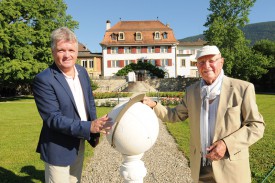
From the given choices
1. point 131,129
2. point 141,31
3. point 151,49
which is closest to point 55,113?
point 131,129

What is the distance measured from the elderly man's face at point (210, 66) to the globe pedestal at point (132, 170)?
1112 mm

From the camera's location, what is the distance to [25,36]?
2714 cm

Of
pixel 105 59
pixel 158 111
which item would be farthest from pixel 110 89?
pixel 158 111

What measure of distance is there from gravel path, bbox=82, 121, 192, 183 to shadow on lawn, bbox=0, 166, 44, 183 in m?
0.93

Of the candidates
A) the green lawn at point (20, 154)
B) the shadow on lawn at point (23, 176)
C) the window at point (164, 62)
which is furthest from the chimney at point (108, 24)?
the shadow on lawn at point (23, 176)

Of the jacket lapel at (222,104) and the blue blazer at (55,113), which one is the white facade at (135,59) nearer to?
the blue blazer at (55,113)

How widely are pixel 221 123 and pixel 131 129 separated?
1084mm

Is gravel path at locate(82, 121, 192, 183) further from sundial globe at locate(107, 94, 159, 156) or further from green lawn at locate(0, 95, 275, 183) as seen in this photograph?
sundial globe at locate(107, 94, 159, 156)

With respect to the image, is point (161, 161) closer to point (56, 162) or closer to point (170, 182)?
point (170, 182)

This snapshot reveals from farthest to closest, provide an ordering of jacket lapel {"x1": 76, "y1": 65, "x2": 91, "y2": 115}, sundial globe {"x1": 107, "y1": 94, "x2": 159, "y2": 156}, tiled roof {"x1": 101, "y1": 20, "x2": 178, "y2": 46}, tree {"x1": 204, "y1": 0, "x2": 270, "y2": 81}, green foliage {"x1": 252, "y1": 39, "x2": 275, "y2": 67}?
tiled roof {"x1": 101, "y1": 20, "x2": 178, "y2": 46} < green foliage {"x1": 252, "y1": 39, "x2": 275, "y2": 67} < tree {"x1": 204, "y1": 0, "x2": 270, "y2": 81} < jacket lapel {"x1": 76, "y1": 65, "x2": 91, "y2": 115} < sundial globe {"x1": 107, "y1": 94, "x2": 159, "y2": 156}

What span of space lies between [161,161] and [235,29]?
105ft

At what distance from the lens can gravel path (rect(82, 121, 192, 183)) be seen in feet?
19.3

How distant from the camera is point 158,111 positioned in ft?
10.9

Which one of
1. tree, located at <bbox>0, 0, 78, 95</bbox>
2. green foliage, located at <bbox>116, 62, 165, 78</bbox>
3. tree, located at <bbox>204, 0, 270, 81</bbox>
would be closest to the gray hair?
tree, located at <bbox>0, 0, 78, 95</bbox>
